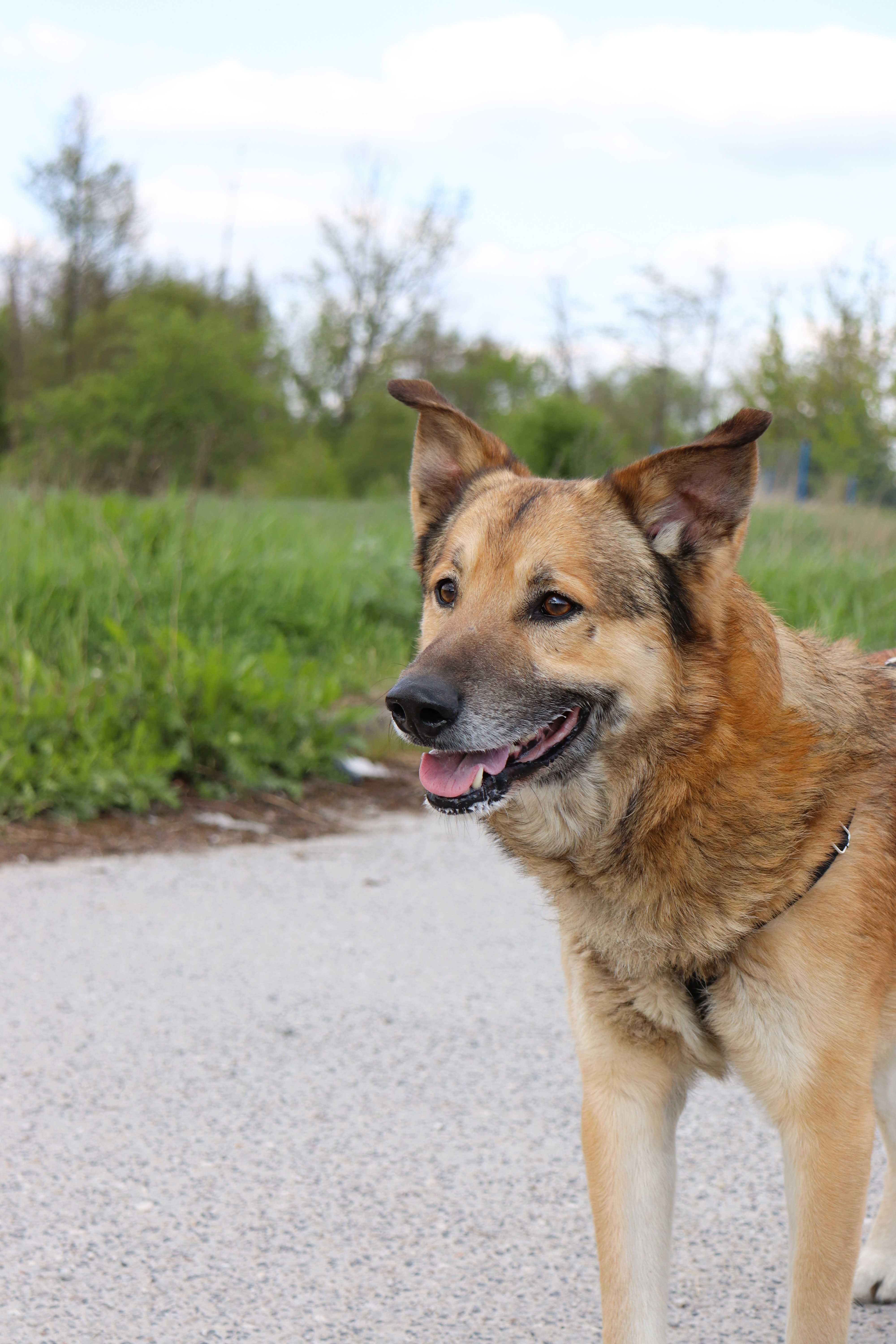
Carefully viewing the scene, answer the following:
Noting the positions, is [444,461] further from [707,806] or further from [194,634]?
[194,634]

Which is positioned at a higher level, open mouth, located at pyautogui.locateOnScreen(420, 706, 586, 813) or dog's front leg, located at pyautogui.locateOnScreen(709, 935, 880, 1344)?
open mouth, located at pyautogui.locateOnScreen(420, 706, 586, 813)

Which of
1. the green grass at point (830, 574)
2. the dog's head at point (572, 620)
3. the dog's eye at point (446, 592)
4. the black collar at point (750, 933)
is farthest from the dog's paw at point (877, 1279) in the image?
the green grass at point (830, 574)

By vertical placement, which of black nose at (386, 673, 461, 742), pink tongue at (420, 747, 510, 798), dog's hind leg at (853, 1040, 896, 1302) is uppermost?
black nose at (386, 673, 461, 742)

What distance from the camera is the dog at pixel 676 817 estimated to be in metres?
2.31

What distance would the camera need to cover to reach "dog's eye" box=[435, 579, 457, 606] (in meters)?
2.86

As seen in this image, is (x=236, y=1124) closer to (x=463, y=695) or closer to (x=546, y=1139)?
(x=546, y=1139)

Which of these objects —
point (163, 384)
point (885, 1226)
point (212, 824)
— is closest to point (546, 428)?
point (163, 384)

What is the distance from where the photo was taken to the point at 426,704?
2490mm

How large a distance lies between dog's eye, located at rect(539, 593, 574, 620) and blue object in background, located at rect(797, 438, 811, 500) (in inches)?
857

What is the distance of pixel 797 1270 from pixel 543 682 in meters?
1.24

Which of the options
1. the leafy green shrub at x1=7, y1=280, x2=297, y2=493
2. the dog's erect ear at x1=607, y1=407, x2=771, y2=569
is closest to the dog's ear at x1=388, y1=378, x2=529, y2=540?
the dog's erect ear at x1=607, y1=407, x2=771, y2=569

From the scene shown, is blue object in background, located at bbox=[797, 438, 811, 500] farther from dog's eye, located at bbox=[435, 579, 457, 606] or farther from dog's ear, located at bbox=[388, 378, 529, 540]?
dog's eye, located at bbox=[435, 579, 457, 606]

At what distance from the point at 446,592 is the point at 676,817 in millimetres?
779

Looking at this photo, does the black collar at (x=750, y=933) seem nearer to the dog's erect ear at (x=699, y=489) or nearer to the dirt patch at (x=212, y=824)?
the dog's erect ear at (x=699, y=489)
